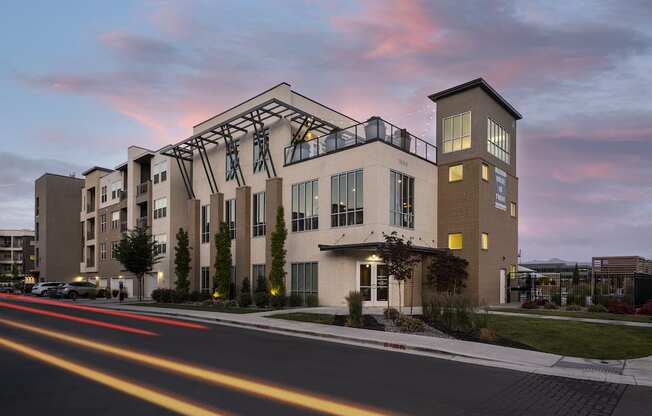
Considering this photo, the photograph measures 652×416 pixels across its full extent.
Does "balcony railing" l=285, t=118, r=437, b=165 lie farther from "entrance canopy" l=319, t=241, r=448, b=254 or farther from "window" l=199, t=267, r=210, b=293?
"window" l=199, t=267, r=210, b=293

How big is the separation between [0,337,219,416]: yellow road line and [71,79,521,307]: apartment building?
1617cm

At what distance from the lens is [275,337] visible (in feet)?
50.6

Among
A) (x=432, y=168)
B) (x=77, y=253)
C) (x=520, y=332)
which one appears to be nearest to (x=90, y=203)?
(x=77, y=253)

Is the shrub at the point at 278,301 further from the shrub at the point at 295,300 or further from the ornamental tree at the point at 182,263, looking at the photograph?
the ornamental tree at the point at 182,263

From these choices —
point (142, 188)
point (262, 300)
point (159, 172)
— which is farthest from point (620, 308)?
point (142, 188)

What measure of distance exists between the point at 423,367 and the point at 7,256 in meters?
140

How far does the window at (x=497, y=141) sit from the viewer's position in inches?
1237

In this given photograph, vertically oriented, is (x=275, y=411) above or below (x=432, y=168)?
below

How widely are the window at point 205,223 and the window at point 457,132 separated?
19.1 m

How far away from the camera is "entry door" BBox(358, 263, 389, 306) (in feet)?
88.6

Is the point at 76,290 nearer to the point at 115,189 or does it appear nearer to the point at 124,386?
the point at 115,189

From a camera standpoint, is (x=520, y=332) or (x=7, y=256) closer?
(x=520, y=332)

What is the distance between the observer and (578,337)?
14625 mm

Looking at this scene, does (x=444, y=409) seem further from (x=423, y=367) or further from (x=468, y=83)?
(x=468, y=83)
